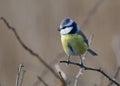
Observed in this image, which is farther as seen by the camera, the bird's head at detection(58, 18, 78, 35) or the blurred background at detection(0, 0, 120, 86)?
the blurred background at detection(0, 0, 120, 86)

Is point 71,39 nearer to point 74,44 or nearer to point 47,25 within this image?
point 74,44

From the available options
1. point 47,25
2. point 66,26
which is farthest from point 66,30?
point 47,25

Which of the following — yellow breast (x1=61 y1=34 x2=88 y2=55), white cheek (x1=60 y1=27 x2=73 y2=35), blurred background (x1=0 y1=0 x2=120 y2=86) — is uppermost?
white cheek (x1=60 y1=27 x2=73 y2=35)

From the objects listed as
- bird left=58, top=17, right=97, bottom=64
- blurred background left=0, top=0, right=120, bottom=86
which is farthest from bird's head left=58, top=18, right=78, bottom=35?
blurred background left=0, top=0, right=120, bottom=86

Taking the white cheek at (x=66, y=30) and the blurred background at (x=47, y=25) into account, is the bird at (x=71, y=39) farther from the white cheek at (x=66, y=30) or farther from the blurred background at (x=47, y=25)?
the blurred background at (x=47, y=25)

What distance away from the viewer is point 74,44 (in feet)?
4.93

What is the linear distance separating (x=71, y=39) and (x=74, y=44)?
0.09ft

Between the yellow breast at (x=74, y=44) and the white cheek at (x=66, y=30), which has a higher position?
the white cheek at (x=66, y=30)

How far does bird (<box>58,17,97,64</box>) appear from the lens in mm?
1472

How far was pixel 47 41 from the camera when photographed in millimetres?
4008

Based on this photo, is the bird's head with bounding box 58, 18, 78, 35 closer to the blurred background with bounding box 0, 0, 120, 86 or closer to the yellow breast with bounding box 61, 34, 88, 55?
the yellow breast with bounding box 61, 34, 88, 55

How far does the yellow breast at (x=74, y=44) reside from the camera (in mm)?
1466

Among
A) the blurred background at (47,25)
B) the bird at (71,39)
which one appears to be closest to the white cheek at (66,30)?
the bird at (71,39)

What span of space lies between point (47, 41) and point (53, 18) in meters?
0.30
